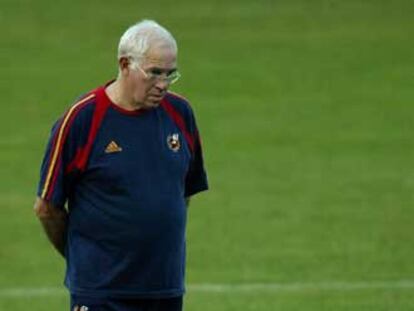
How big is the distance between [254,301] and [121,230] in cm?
481

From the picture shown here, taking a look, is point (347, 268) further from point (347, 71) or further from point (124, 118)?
point (347, 71)

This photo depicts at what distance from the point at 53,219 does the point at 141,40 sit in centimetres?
98

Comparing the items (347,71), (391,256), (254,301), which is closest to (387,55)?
(347,71)

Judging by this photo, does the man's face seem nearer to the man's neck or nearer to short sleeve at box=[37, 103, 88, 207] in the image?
the man's neck

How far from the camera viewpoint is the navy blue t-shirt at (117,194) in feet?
26.5

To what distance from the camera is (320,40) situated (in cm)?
2580

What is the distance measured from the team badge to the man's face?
0.78 feet

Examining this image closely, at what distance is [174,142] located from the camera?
27.0 ft

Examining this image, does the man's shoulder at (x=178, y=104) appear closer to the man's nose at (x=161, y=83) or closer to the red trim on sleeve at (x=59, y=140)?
the man's nose at (x=161, y=83)

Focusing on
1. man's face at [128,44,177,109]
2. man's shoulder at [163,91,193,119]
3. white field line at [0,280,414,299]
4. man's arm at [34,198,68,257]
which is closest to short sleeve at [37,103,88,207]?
man's arm at [34,198,68,257]

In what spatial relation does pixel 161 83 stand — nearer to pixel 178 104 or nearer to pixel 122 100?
pixel 122 100

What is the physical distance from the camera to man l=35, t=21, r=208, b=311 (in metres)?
8.06

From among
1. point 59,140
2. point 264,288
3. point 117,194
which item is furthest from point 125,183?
point 264,288

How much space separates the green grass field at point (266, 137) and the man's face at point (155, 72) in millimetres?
4680
